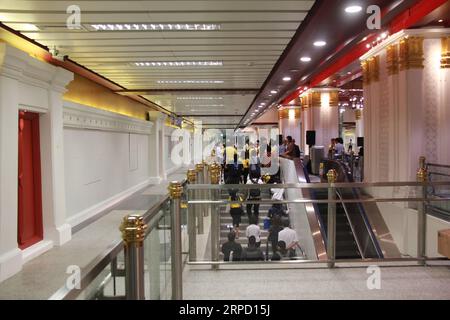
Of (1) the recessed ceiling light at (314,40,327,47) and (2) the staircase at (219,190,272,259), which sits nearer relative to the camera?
(2) the staircase at (219,190,272,259)

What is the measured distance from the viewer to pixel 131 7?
4754 millimetres

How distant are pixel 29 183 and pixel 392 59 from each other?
7.09 metres

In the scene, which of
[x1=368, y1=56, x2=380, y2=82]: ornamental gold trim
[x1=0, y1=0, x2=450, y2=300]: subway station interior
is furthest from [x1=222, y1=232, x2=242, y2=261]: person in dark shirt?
[x1=368, y1=56, x2=380, y2=82]: ornamental gold trim

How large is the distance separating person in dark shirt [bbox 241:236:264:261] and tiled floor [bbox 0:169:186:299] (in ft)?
6.66

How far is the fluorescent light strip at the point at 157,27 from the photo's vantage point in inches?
218

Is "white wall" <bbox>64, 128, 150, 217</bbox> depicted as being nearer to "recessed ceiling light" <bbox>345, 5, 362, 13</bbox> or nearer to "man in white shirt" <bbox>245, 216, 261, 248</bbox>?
"man in white shirt" <bbox>245, 216, 261, 248</bbox>

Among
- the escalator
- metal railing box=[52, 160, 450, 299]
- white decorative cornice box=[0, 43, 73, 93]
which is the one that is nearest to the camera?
metal railing box=[52, 160, 450, 299]

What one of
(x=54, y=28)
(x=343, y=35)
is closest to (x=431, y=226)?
(x=343, y=35)

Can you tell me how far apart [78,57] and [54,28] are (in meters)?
1.93

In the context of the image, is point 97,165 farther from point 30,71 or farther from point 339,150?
point 339,150

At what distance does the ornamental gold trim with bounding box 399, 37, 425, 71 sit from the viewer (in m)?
7.49
